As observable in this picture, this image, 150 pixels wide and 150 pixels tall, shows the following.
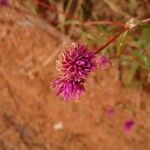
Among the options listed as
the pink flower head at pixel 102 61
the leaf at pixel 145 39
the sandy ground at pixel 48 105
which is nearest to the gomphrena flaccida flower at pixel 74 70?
the pink flower head at pixel 102 61

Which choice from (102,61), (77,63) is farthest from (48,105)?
(77,63)

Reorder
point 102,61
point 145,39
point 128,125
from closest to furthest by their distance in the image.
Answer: point 102,61 < point 145,39 < point 128,125

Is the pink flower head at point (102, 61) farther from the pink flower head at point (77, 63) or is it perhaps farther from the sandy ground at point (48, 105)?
the sandy ground at point (48, 105)

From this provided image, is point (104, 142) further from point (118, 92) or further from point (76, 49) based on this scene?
point (76, 49)

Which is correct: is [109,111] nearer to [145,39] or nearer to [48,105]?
[48,105]

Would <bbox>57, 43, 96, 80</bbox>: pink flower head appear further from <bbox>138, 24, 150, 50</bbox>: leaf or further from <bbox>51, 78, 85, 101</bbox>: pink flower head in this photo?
<bbox>138, 24, 150, 50</bbox>: leaf

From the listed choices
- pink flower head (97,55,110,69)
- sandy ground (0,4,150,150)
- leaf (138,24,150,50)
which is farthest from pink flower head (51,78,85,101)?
sandy ground (0,4,150,150)
